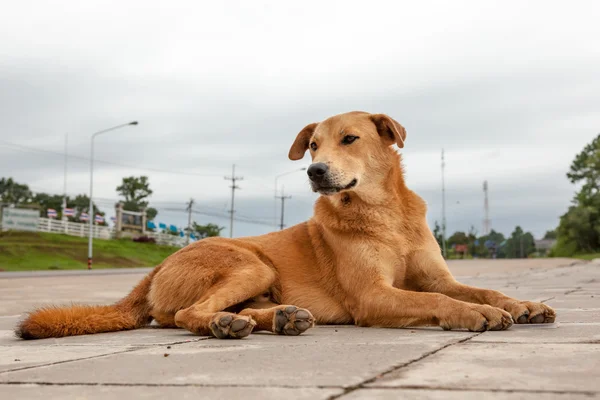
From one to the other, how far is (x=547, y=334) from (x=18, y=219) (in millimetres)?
50689

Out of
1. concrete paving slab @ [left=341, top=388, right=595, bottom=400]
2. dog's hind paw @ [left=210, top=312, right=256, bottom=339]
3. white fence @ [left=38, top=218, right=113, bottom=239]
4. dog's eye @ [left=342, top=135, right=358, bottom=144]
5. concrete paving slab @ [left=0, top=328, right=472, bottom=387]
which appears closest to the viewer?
concrete paving slab @ [left=341, top=388, right=595, bottom=400]

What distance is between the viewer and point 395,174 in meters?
5.77

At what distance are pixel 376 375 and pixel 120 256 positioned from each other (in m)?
46.7

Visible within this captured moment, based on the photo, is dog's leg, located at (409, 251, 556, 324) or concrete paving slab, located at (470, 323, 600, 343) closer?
concrete paving slab, located at (470, 323, 600, 343)

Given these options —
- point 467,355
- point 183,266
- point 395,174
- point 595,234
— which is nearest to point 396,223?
point 395,174

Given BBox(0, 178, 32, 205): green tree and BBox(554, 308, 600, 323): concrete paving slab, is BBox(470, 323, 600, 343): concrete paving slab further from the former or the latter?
BBox(0, 178, 32, 205): green tree

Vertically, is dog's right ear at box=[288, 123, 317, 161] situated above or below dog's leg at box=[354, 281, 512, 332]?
above

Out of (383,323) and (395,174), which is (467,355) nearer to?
(383,323)

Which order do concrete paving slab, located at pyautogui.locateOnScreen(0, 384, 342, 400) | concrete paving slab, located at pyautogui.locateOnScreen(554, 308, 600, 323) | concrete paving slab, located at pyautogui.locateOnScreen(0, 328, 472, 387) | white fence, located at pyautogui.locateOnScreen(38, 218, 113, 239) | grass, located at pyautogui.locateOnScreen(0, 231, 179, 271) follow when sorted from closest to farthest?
concrete paving slab, located at pyautogui.locateOnScreen(0, 384, 342, 400), concrete paving slab, located at pyautogui.locateOnScreen(0, 328, 472, 387), concrete paving slab, located at pyautogui.locateOnScreen(554, 308, 600, 323), grass, located at pyautogui.locateOnScreen(0, 231, 179, 271), white fence, located at pyautogui.locateOnScreen(38, 218, 113, 239)

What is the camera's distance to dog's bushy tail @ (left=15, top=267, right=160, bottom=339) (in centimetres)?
457

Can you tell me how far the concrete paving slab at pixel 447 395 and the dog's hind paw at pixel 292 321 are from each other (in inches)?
84.0

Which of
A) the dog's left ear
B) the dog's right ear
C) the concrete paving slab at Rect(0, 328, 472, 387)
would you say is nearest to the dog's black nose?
the dog's left ear

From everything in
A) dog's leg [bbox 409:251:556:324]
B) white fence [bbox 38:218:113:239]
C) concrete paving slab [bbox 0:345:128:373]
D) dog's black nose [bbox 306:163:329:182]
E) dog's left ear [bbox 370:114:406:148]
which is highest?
white fence [bbox 38:218:113:239]

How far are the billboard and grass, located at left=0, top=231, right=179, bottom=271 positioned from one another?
0.68 m
